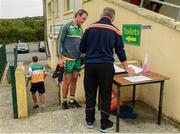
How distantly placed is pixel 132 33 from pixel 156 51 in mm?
918

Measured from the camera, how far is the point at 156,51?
5184 mm

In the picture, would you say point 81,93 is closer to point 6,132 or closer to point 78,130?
point 78,130

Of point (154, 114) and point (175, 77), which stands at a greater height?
point (175, 77)

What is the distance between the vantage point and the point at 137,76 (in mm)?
4641

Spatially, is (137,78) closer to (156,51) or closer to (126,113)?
(126,113)

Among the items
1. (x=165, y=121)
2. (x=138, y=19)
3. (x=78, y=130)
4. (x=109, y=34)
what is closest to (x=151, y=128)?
(x=165, y=121)

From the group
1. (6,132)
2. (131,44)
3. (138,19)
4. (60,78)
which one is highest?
(138,19)

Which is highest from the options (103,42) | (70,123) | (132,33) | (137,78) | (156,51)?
(132,33)

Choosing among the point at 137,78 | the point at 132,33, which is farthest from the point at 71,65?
the point at 132,33

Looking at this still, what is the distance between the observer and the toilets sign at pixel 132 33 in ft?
18.8

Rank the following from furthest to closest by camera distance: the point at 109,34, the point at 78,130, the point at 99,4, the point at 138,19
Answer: the point at 99,4
the point at 138,19
the point at 78,130
the point at 109,34

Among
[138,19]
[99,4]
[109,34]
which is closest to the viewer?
[109,34]

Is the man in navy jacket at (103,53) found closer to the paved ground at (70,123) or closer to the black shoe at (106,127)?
the black shoe at (106,127)

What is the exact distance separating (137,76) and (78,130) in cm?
127
